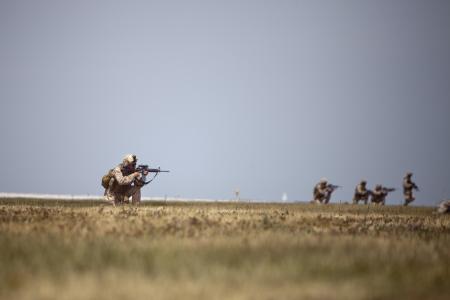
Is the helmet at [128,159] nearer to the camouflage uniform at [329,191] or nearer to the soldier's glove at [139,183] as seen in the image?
the soldier's glove at [139,183]

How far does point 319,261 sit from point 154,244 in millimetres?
3014

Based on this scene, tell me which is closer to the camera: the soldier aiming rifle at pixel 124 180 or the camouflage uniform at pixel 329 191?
the soldier aiming rifle at pixel 124 180

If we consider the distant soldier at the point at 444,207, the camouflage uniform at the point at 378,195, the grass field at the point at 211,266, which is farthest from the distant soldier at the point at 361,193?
the grass field at the point at 211,266

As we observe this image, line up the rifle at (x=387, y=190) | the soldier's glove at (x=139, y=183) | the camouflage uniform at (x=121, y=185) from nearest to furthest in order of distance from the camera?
the camouflage uniform at (x=121, y=185), the soldier's glove at (x=139, y=183), the rifle at (x=387, y=190)

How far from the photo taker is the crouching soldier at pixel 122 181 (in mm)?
26094

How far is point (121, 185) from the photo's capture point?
86.9 feet

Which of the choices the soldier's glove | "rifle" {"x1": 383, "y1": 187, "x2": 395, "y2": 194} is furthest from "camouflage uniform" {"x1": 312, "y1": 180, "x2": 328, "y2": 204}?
the soldier's glove

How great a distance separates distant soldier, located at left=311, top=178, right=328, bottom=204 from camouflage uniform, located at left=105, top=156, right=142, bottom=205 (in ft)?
73.8

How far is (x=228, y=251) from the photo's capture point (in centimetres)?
936

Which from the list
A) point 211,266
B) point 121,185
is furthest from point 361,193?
point 211,266

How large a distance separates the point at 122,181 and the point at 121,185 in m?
0.61

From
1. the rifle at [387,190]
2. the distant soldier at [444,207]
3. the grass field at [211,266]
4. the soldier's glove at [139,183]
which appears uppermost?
the rifle at [387,190]

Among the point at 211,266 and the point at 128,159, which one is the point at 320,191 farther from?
the point at 211,266

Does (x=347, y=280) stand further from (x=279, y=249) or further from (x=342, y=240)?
(x=342, y=240)
